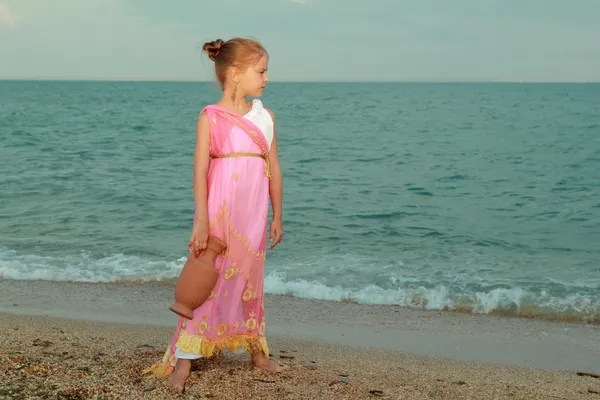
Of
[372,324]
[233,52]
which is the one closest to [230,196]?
[233,52]

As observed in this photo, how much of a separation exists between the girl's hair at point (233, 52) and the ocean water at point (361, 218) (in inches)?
5.4

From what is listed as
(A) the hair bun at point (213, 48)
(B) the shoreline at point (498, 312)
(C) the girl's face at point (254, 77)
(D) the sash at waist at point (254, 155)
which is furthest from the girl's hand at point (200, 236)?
(B) the shoreline at point (498, 312)

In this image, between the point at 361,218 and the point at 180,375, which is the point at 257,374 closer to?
the point at 180,375

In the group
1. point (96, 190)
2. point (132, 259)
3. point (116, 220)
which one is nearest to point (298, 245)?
point (132, 259)

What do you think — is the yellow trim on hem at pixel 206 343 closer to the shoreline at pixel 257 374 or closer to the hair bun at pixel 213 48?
the shoreline at pixel 257 374

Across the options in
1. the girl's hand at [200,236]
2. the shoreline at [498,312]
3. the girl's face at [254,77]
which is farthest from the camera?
the shoreline at [498,312]

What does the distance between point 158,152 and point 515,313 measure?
1624cm

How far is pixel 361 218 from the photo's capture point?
12.1 m

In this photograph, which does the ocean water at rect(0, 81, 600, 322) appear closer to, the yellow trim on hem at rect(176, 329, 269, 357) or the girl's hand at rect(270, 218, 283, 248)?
the girl's hand at rect(270, 218, 283, 248)

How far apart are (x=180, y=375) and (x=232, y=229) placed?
30.1 inches

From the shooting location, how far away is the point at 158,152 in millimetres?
21828

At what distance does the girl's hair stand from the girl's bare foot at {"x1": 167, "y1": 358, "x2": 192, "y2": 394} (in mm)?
1424

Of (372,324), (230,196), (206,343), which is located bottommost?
(372,324)

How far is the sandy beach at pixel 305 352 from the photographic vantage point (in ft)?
12.0
